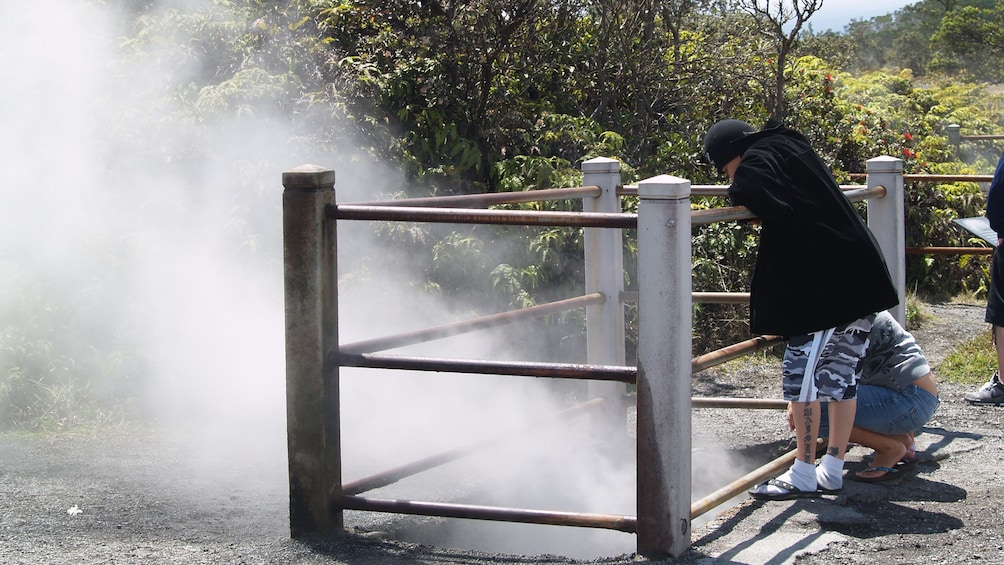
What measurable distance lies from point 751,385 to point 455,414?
1860mm

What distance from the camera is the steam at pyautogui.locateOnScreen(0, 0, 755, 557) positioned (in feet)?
19.1

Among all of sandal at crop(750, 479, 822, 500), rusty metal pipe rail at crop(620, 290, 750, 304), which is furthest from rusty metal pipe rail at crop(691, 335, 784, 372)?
sandal at crop(750, 479, 822, 500)

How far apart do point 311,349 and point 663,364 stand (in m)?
1.15

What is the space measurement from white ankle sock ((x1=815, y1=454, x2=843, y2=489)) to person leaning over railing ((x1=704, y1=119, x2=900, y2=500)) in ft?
0.32

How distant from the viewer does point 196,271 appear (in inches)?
267

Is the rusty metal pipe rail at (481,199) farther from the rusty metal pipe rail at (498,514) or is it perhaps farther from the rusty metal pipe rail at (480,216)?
the rusty metal pipe rail at (498,514)

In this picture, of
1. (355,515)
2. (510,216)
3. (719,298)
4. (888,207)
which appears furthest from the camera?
(888,207)

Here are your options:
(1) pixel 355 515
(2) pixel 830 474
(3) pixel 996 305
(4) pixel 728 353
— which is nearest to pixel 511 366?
(4) pixel 728 353

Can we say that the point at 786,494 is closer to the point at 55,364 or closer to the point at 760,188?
the point at 760,188

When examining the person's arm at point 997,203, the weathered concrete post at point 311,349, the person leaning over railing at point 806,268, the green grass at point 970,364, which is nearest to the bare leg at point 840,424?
the person leaning over railing at point 806,268

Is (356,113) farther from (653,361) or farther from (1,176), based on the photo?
(653,361)

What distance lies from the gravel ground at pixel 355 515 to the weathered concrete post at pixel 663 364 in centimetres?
16

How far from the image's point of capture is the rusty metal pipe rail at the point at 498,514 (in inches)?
131

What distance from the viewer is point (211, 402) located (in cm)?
629
